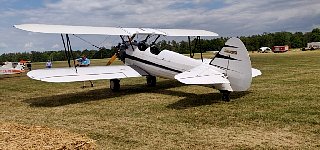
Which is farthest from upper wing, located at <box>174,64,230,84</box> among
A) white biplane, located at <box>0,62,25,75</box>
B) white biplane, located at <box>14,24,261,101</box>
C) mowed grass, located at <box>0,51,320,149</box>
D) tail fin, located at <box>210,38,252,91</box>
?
white biplane, located at <box>0,62,25,75</box>

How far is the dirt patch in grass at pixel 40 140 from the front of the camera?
460 centimetres

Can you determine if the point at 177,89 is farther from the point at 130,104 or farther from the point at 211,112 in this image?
the point at 211,112

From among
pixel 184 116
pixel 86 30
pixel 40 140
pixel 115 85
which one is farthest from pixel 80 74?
pixel 40 140

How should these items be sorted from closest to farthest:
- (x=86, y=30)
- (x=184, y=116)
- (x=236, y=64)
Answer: (x=184, y=116) → (x=236, y=64) → (x=86, y=30)

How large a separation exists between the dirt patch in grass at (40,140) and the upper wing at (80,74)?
23.1 ft

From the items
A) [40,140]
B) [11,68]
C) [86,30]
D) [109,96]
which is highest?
[86,30]

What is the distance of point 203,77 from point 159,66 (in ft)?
13.3

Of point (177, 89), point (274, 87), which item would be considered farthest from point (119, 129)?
point (274, 87)

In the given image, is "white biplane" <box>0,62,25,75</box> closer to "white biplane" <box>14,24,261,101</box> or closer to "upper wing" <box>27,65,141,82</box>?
"white biplane" <box>14,24,261,101</box>

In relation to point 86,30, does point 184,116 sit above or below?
below

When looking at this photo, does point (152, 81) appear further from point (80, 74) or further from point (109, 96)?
point (80, 74)

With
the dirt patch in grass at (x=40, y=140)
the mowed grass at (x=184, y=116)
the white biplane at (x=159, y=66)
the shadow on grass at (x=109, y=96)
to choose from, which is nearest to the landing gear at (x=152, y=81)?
the white biplane at (x=159, y=66)

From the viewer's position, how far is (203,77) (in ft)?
35.3

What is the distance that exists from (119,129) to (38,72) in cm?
582
